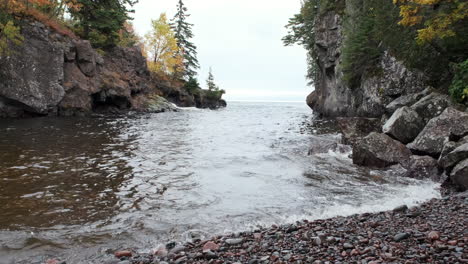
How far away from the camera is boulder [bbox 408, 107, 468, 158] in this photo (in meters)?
9.83

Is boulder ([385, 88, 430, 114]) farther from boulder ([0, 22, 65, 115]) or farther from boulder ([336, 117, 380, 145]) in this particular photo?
boulder ([0, 22, 65, 115])

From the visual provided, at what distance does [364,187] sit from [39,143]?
1349 centimetres

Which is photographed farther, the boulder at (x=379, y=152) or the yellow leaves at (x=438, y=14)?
the yellow leaves at (x=438, y=14)

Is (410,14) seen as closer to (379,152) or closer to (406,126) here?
(406,126)

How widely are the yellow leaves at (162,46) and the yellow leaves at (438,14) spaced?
46.6 m

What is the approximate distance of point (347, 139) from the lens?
1484 cm

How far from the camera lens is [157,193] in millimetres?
8133

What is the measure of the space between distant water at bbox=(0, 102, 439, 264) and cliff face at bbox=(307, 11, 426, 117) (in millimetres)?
8107

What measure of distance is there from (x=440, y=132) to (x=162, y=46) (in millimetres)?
53365

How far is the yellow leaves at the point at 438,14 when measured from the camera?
12.4m

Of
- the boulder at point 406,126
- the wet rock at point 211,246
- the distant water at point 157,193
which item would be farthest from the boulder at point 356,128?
the wet rock at point 211,246

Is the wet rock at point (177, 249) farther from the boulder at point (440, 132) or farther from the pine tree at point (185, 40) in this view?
the pine tree at point (185, 40)

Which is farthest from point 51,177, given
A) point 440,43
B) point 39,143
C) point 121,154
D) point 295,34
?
point 295,34

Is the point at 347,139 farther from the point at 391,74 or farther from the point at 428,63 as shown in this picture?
the point at 391,74
